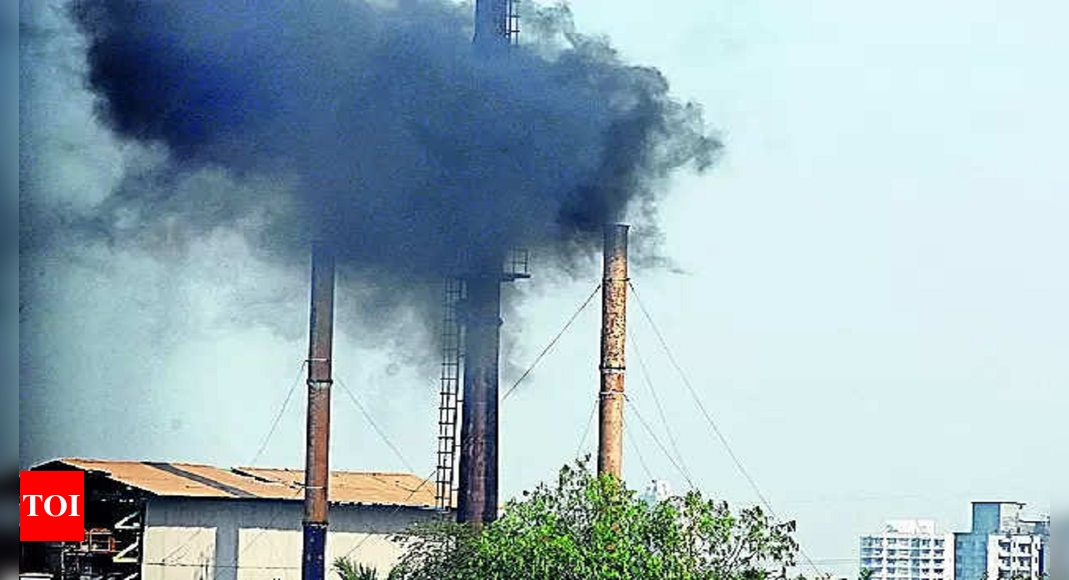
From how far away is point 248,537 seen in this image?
47.8 m

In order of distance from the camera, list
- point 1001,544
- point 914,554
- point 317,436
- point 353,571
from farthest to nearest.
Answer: point 914,554
point 1001,544
point 353,571
point 317,436

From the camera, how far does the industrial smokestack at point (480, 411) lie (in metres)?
40.0

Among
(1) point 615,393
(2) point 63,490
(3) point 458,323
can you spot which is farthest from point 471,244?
(2) point 63,490

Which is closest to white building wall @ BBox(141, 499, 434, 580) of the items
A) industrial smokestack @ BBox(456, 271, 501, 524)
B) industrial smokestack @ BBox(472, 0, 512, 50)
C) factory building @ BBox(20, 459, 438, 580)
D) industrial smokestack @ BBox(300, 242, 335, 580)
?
factory building @ BBox(20, 459, 438, 580)

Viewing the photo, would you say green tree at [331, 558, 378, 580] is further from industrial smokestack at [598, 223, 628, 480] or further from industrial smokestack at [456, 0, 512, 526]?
industrial smokestack at [598, 223, 628, 480]

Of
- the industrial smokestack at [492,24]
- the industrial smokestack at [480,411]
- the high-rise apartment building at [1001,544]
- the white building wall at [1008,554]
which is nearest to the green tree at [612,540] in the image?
the industrial smokestack at [480,411]

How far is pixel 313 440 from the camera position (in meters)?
42.5

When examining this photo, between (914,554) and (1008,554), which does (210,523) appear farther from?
(914,554)

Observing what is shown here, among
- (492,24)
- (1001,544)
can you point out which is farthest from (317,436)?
(1001,544)

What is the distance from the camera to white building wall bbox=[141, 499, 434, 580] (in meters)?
46.2

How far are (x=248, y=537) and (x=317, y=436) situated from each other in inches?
251

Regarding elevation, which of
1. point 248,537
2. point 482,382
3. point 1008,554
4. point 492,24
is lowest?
point 248,537

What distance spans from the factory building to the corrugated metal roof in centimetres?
4

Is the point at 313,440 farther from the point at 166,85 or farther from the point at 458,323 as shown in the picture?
the point at 166,85
